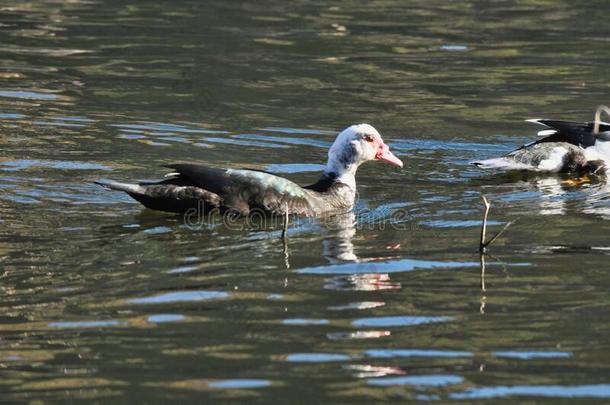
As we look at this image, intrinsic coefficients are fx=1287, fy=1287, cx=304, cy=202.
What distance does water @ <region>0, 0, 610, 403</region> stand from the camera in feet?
22.4

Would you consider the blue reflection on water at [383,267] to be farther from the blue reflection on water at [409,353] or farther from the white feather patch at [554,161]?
the white feather patch at [554,161]

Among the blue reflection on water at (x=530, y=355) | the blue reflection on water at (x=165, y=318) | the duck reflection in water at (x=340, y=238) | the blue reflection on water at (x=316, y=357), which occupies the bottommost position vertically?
the duck reflection in water at (x=340, y=238)

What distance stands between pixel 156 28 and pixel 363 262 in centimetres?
1240

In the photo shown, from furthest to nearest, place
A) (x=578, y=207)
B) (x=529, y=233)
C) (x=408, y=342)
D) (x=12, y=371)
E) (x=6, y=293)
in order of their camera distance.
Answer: (x=578, y=207)
(x=529, y=233)
(x=6, y=293)
(x=408, y=342)
(x=12, y=371)

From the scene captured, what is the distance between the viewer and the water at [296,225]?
683cm

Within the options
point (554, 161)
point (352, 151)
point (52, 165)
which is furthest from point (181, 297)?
point (554, 161)

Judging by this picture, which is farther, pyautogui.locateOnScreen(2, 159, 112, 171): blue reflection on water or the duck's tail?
the duck's tail

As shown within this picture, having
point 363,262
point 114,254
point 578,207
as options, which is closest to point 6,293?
point 114,254

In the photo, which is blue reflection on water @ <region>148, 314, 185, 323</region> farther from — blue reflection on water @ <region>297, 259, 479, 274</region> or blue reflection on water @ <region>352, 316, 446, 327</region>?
blue reflection on water @ <region>297, 259, 479, 274</region>

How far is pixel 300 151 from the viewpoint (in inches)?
541

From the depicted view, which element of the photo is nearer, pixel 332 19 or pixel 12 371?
A: pixel 12 371

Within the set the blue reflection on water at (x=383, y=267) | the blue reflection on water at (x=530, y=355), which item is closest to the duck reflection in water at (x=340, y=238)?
the blue reflection on water at (x=383, y=267)

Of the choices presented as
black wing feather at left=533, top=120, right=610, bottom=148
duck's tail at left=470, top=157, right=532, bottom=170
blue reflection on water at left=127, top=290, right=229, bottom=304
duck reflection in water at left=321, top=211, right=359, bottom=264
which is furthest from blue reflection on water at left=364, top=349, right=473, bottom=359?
black wing feather at left=533, top=120, right=610, bottom=148

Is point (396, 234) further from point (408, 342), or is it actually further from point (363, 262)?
point (408, 342)
